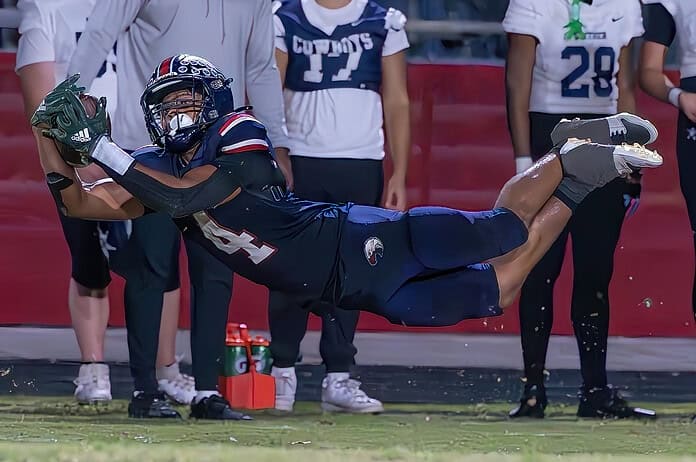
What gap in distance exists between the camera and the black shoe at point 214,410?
7.17 meters

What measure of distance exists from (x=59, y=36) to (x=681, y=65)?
9.00 feet

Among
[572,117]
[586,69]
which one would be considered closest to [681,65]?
[586,69]

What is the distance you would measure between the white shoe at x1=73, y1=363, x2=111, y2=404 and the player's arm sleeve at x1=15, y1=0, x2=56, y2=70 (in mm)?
1348

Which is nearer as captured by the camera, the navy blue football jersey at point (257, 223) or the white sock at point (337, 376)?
the navy blue football jersey at point (257, 223)

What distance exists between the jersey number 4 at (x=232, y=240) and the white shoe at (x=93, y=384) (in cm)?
166

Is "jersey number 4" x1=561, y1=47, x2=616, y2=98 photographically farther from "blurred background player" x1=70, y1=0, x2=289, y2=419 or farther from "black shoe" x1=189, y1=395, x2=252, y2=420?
"black shoe" x1=189, y1=395, x2=252, y2=420

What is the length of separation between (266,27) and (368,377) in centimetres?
198

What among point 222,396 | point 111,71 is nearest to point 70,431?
point 222,396

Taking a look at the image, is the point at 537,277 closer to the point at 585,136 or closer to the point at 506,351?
the point at 585,136

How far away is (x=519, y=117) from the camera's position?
25.2 feet

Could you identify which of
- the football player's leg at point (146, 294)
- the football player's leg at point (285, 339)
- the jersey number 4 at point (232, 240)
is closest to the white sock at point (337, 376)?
the football player's leg at point (285, 339)

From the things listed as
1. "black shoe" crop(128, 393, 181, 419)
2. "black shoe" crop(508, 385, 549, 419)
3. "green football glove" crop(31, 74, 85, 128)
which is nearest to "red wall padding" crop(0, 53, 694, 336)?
"black shoe" crop(508, 385, 549, 419)

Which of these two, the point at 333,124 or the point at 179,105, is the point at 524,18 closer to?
the point at 333,124

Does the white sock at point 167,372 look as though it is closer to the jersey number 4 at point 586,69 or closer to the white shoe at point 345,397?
the white shoe at point 345,397
